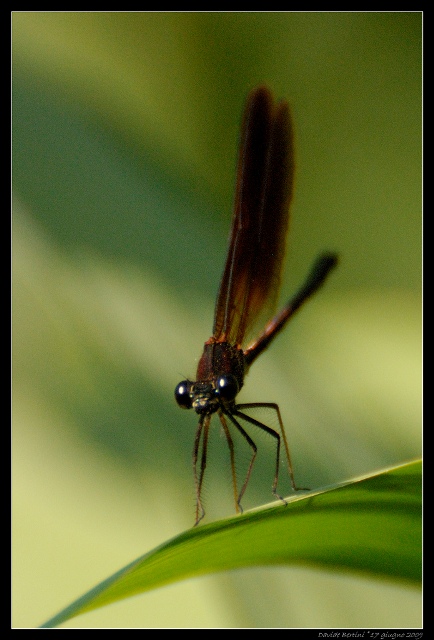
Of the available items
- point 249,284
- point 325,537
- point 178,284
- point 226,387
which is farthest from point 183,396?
point 325,537

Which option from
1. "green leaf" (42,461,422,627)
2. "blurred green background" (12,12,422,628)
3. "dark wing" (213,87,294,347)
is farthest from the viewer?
"dark wing" (213,87,294,347)

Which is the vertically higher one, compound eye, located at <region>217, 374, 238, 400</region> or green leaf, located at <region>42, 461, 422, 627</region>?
compound eye, located at <region>217, 374, 238, 400</region>

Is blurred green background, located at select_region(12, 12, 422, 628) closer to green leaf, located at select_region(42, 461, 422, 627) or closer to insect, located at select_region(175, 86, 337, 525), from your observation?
insect, located at select_region(175, 86, 337, 525)

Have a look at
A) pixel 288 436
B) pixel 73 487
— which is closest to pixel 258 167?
pixel 288 436

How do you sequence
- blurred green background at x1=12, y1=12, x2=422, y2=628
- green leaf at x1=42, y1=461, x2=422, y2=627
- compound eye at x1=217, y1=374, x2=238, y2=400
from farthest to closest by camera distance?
compound eye at x1=217, y1=374, x2=238, y2=400
blurred green background at x1=12, y1=12, x2=422, y2=628
green leaf at x1=42, y1=461, x2=422, y2=627

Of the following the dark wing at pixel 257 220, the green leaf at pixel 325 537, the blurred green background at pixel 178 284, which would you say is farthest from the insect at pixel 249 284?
the green leaf at pixel 325 537

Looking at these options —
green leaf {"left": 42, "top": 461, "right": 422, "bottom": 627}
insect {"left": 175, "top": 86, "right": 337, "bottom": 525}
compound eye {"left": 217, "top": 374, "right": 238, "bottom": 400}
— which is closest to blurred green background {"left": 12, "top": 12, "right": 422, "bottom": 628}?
insect {"left": 175, "top": 86, "right": 337, "bottom": 525}
